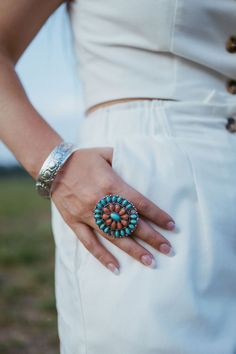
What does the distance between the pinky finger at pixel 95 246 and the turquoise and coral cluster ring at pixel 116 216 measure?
4cm

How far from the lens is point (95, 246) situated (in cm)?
112

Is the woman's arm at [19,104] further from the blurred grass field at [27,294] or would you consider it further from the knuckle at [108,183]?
the blurred grass field at [27,294]

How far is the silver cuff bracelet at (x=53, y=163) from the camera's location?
1154mm

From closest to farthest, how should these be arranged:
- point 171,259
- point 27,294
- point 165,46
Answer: point 171,259 < point 165,46 < point 27,294

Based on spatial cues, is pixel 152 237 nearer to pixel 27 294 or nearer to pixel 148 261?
pixel 148 261

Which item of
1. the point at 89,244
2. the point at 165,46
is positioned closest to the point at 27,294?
the point at 89,244

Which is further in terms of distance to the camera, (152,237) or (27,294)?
(27,294)

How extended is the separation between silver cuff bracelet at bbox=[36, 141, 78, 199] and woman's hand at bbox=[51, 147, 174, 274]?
1 centimetres

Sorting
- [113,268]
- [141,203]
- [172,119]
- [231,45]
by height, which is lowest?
[113,268]

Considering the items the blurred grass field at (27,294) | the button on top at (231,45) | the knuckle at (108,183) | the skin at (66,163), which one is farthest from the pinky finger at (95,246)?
the blurred grass field at (27,294)

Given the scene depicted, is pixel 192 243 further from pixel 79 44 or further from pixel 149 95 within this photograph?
pixel 79 44

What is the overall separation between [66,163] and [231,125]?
0.35 m

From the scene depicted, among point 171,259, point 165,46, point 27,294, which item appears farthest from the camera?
point 27,294

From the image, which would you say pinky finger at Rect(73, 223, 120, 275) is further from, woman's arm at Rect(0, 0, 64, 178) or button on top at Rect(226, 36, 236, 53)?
button on top at Rect(226, 36, 236, 53)
